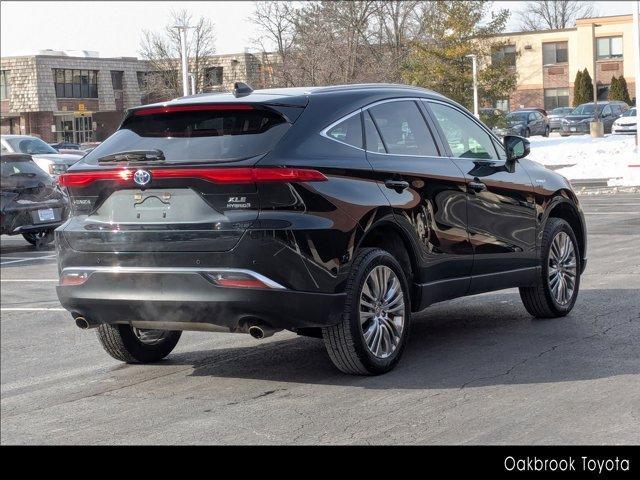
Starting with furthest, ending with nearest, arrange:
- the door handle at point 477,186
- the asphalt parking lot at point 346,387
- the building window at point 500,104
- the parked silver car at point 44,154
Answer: the building window at point 500,104, the parked silver car at point 44,154, the door handle at point 477,186, the asphalt parking lot at point 346,387

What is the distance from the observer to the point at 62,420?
19.1 ft

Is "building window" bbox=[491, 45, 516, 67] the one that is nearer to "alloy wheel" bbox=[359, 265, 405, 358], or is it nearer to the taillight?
"alloy wheel" bbox=[359, 265, 405, 358]

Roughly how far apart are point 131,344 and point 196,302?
127cm

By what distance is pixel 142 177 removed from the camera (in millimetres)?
6207

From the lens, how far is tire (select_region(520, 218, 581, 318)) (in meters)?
8.56

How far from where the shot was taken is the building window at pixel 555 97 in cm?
7638

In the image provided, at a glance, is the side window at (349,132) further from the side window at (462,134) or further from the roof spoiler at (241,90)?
the side window at (462,134)

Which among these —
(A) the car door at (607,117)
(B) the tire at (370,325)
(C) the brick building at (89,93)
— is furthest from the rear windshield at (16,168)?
(A) the car door at (607,117)

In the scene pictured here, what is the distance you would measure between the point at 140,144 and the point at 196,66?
2276 centimetres

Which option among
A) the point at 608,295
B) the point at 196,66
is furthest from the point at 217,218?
the point at 196,66

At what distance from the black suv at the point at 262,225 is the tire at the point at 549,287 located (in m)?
1.41

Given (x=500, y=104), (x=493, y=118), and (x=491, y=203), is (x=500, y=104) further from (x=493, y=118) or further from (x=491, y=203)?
(x=491, y=203)

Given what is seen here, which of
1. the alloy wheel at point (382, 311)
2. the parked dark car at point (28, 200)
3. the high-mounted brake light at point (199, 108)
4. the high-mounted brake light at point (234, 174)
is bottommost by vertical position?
the alloy wheel at point (382, 311)

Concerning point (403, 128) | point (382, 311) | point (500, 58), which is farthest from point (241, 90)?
point (500, 58)
